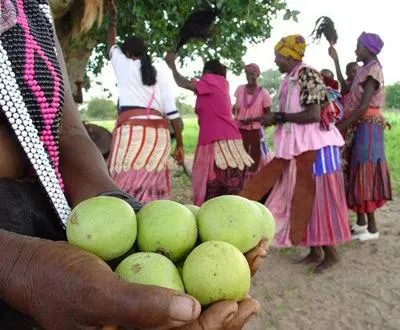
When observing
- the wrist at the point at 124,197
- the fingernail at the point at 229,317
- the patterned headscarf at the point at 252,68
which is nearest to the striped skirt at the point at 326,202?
the patterned headscarf at the point at 252,68

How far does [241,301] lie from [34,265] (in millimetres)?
413

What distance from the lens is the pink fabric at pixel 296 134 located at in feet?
13.9

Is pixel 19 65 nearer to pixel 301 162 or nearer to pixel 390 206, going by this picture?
pixel 301 162

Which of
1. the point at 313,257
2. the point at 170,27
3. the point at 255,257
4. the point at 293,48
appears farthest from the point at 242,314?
the point at 170,27

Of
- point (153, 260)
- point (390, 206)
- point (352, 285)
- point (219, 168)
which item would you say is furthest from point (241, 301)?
point (390, 206)

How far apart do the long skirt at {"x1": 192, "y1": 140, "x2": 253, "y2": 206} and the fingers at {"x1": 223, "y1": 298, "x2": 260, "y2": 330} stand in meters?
4.71

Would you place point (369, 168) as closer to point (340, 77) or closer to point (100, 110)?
point (340, 77)

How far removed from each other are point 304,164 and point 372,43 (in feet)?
5.22

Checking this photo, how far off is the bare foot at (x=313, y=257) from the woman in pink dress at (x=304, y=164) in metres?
0.09

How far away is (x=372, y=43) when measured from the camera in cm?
497

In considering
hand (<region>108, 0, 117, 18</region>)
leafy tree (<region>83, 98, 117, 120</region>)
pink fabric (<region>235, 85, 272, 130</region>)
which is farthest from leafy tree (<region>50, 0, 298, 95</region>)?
leafy tree (<region>83, 98, 117, 120</region>)

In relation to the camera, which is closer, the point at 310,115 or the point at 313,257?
the point at 310,115

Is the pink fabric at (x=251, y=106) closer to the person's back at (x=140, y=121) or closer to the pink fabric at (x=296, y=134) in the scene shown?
the person's back at (x=140, y=121)

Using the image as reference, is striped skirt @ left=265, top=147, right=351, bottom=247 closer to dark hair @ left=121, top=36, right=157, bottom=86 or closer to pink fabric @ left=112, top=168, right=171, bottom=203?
pink fabric @ left=112, top=168, right=171, bottom=203
